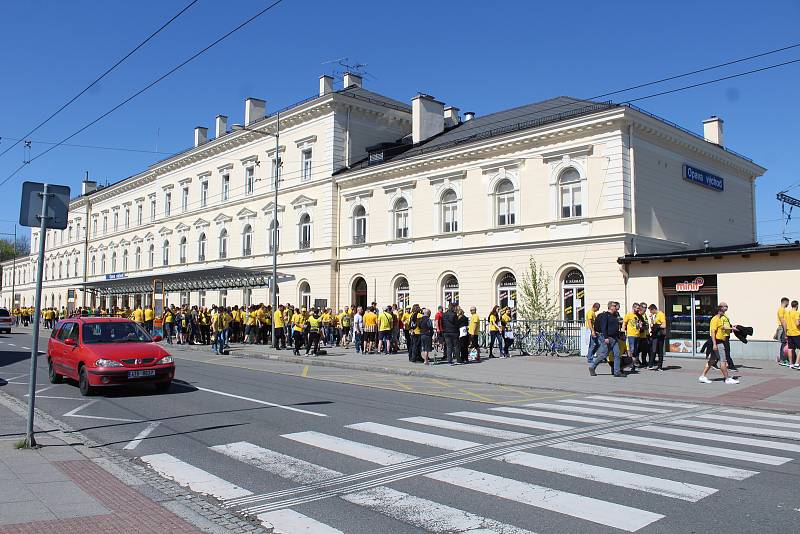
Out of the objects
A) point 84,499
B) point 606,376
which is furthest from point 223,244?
point 84,499

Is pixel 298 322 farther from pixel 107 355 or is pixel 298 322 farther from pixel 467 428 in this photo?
pixel 467 428

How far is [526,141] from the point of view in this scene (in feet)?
97.0

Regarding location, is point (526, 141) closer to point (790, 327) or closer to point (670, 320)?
point (670, 320)

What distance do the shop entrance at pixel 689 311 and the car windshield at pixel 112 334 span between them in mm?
17700

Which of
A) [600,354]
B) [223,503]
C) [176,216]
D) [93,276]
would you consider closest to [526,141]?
[600,354]

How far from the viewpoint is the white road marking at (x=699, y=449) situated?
7809 mm

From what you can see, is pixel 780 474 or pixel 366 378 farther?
pixel 366 378

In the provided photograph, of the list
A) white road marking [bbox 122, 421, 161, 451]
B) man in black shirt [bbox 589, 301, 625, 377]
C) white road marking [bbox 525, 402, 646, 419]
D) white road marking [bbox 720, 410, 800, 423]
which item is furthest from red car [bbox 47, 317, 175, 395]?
white road marking [bbox 720, 410, 800, 423]

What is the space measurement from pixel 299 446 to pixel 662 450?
15.1ft

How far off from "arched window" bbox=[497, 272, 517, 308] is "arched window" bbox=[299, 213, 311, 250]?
1520 cm

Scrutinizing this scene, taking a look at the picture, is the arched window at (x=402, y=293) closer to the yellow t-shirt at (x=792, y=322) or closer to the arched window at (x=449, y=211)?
the arched window at (x=449, y=211)

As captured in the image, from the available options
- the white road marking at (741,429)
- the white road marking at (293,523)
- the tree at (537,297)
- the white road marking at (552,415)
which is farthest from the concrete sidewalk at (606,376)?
the white road marking at (293,523)

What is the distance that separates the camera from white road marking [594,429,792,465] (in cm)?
781

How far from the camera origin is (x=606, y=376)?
58.4 feet
